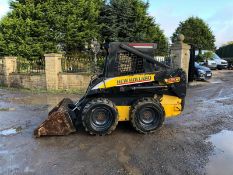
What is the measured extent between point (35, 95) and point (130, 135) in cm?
775

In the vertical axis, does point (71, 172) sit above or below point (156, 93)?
below

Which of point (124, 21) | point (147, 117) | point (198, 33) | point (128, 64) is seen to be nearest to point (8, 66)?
point (124, 21)

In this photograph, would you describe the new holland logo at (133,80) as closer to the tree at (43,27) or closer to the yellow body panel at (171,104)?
the yellow body panel at (171,104)

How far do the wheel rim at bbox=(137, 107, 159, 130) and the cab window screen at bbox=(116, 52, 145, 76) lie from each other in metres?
0.93

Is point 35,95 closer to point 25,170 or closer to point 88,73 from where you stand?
point 88,73

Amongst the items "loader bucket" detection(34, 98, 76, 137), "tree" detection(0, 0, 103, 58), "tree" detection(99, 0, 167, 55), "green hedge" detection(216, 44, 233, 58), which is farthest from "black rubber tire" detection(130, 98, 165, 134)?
"green hedge" detection(216, 44, 233, 58)

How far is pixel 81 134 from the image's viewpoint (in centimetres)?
677

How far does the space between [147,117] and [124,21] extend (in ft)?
51.5

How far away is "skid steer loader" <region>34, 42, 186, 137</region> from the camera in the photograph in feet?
21.6

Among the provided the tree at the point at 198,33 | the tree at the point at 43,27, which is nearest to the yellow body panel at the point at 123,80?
the tree at the point at 43,27

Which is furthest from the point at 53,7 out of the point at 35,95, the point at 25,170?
the point at 25,170

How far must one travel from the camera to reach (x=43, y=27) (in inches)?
803

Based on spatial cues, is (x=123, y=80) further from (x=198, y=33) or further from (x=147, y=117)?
(x=198, y=33)

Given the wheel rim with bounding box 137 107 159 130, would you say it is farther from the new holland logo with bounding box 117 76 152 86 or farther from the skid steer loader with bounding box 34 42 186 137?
the new holland logo with bounding box 117 76 152 86
